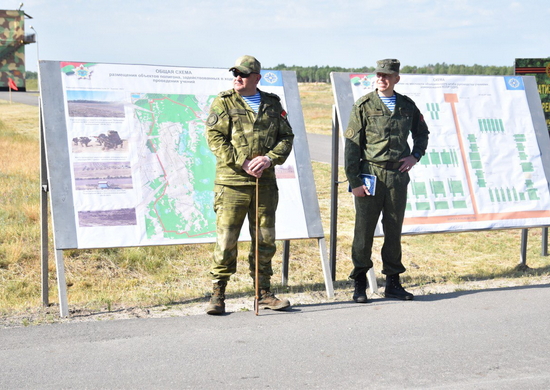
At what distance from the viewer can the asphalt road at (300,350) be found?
4.22 meters

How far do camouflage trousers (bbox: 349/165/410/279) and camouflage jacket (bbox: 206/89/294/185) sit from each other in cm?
97

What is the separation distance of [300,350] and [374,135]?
221 centimetres

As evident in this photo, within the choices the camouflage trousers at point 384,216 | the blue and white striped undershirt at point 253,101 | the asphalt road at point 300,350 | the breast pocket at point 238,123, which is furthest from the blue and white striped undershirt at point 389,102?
the asphalt road at point 300,350

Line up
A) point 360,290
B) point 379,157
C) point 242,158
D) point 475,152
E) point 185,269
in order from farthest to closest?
point 185,269, point 475,152, point 360,290, point 379,157, point 242,158

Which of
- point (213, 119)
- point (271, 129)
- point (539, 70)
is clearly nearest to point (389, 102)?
point (271, 129)

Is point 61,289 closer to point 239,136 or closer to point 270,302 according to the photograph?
point 270,302

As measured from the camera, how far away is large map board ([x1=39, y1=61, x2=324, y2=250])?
5.86 meters

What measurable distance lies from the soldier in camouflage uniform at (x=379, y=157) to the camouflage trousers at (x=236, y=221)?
2.80 feet

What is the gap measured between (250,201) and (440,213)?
93.4 inches

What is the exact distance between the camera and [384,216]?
6.31m

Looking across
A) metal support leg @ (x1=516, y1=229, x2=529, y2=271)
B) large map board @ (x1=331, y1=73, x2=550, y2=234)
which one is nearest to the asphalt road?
large map board @ (x1=331, y1=73, x2=550, y2=234)

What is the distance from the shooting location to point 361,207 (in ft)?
20.4

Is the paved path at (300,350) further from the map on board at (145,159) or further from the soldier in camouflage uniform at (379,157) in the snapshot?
the map on board at (145,159)

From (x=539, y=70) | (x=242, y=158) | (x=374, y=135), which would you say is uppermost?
(x=539, y=70)
